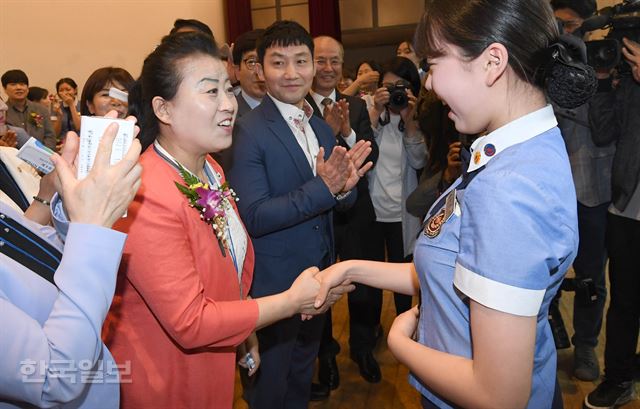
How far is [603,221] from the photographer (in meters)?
2.54

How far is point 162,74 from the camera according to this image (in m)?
1.38

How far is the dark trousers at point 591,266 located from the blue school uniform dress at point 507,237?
1.77 m

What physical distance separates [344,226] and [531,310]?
2.02 m

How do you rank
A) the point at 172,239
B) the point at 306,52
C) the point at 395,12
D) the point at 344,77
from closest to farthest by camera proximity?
the point at 172,239
the point at 306,52
the point at 344,77
the point at 395,12

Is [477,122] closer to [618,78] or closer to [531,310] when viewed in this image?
[531,310]

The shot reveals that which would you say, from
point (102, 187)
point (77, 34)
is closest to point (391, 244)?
point (102, 187)

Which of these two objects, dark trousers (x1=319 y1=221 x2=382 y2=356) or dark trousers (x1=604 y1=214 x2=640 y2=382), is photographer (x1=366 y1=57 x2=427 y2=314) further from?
dark trousers (x1=604 y1=214 x2=640 y2=382)

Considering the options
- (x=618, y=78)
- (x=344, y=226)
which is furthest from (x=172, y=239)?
(x=618, y=78)

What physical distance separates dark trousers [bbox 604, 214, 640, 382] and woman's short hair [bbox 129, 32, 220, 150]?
1922mm

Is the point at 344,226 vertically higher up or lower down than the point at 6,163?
lower down

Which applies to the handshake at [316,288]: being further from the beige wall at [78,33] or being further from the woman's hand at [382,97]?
the beige wall at [78,33]

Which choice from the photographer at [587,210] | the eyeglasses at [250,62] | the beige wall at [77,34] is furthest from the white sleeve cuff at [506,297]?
the beige wall at [77,34]

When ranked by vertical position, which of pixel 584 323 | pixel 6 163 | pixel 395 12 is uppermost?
pixel 395 12

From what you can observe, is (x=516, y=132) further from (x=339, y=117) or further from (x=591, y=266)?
(x=591, y=266)
